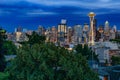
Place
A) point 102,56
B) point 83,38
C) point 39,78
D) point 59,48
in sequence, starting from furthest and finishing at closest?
point 83,38
point 102,56
point 59,48
point 39,78

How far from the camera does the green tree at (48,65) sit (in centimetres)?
2822

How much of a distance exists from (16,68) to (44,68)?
2.04m

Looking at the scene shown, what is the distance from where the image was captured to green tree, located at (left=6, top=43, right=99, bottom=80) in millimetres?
28219

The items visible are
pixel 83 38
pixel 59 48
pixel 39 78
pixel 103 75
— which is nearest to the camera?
pixel 39 78

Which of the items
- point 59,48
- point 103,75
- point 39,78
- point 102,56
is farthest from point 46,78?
point 102,56

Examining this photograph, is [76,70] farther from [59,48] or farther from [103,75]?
[103,75]

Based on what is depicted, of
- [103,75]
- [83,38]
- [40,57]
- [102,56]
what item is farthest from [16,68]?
[83,38]

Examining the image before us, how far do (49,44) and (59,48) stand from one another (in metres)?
0.72

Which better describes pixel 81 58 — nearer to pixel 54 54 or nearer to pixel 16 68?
pixel 54 54

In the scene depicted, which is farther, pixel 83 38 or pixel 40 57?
pixel 83 38

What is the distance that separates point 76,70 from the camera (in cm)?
2839

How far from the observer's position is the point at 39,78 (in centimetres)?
2791

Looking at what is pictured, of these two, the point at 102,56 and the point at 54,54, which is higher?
the point at 54,54

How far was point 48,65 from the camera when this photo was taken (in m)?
28.6
